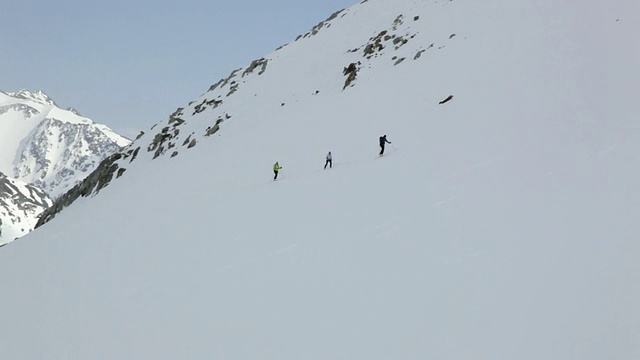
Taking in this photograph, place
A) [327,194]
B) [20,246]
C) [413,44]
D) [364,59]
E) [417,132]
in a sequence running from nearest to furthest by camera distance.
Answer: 1. [327,194]
2. [417,132]
3. [20,246]
4. [413,44]
5. [364,59]

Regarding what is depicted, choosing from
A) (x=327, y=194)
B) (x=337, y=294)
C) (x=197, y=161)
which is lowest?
(x=337, y=294)

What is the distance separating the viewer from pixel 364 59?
4725 centimetres

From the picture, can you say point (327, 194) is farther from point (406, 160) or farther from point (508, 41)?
point (508, 41)

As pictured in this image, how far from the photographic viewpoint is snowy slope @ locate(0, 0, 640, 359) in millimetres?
7387

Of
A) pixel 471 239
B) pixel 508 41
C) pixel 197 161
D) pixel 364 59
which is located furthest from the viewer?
pixel 364 59

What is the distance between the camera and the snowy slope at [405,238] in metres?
7.39

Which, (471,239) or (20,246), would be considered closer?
(471,239)

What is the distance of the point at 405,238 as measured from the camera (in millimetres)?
11008

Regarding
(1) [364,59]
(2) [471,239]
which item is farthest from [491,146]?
(1) [364,59]

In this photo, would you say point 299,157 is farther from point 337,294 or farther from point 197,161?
point 337,294

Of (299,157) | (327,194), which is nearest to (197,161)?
(299,157)

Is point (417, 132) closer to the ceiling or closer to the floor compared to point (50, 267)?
closer to the ceiling

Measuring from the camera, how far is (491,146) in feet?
56.4

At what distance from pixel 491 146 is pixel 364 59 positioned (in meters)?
32.5
